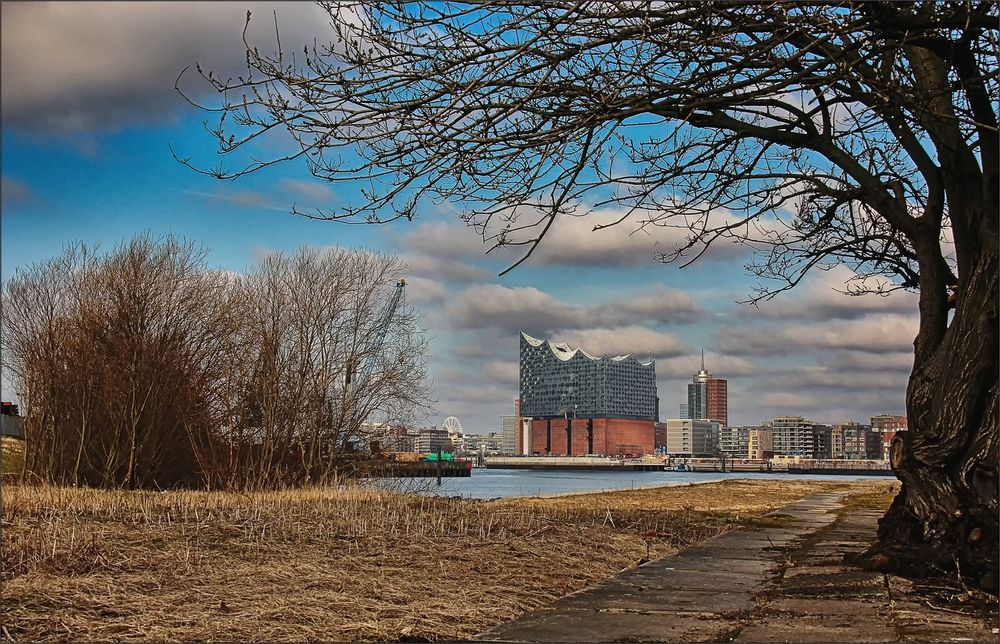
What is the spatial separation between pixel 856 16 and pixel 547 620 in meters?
4.16

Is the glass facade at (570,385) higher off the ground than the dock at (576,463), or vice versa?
the glass facade at (570,385)

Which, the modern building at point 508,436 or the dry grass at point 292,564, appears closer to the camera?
the dry grass at point 292,564

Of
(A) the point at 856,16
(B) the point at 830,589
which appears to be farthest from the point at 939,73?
(B) the point at 830,589

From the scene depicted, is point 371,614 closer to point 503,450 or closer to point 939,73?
point 939,73

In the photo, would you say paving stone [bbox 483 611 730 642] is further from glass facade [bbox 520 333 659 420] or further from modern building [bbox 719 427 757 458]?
modern building [bbox 719 427 757 458]

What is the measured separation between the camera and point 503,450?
11706 centimetres

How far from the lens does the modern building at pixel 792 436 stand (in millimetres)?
109188

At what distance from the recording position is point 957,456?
6.81 m

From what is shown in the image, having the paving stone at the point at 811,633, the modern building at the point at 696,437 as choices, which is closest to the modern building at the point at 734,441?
the modern building at the point at 696,437

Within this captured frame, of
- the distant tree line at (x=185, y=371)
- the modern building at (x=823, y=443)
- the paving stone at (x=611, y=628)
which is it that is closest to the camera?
the paving stone at (x=611, y=628)

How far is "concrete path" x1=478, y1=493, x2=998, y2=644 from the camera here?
4676 mm

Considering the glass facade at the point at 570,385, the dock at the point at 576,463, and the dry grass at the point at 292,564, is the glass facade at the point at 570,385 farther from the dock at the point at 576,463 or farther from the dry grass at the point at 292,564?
the dry grass at the point at 292,564

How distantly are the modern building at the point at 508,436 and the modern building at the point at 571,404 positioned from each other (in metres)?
2.28

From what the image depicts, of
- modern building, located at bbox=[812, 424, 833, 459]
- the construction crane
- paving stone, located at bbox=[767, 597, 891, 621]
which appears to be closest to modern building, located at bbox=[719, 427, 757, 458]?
modern building, located at bbox=[812, 424, 833, 459]
